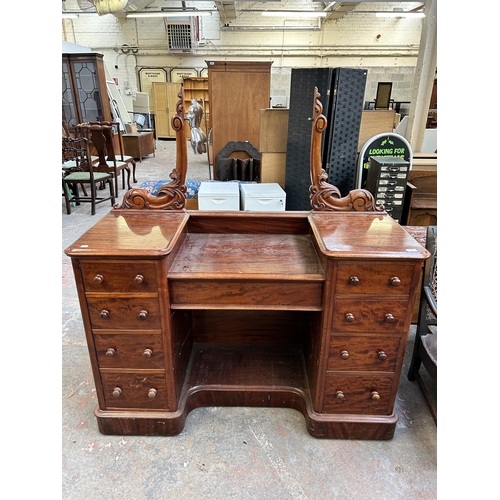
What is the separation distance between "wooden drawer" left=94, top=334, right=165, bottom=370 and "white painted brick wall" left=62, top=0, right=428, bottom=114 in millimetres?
10353

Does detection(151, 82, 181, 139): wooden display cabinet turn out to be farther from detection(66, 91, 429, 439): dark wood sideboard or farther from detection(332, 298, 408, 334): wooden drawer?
detection(332, 298, 408, 334): wooden drawer

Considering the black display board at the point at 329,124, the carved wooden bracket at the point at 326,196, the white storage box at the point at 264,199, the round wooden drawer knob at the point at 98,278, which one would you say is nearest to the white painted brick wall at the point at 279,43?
the black display board at the point at 329,124

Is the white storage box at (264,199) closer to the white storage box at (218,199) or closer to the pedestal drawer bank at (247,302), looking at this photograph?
the white storage box at (218,199)

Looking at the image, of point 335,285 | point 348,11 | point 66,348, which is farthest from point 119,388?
point 348,11

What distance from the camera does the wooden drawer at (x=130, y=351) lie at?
1496 millimetres

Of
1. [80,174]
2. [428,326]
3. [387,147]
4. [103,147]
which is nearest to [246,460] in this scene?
[428,326]

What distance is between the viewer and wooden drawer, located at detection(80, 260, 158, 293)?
1.37 m

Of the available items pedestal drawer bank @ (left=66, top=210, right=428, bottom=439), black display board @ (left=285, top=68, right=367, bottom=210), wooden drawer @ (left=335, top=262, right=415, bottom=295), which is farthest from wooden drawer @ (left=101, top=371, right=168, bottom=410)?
black display board @ (left=285, top=68, right=367, bottom=210)

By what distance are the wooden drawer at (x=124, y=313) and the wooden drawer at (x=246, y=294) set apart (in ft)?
0.33

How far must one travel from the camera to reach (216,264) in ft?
4.98

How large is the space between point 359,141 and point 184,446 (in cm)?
327

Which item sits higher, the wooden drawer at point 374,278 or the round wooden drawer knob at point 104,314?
the wooden drawer at point 374,278

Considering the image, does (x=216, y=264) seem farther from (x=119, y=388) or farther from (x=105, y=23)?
(x=105, y=23)

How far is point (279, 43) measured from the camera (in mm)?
10273
